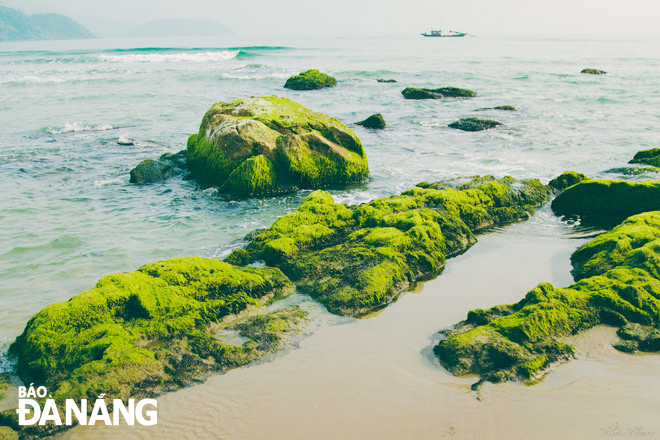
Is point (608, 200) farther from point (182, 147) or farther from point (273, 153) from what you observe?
point (182, 147)

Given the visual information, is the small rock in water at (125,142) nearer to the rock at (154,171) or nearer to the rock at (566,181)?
the rock at (154,171)

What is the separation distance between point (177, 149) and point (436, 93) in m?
16.1

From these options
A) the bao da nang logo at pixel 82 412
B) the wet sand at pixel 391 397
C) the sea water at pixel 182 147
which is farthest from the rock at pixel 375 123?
the bao da nang logo at pixel 82 412

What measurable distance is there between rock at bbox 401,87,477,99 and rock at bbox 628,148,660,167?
13620 millimetres

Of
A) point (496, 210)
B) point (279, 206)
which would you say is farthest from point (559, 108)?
point (279, 206)

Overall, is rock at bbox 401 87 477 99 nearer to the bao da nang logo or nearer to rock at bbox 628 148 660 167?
rock at bbox 628 148 660 167

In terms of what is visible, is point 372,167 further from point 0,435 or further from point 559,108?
point 559,108

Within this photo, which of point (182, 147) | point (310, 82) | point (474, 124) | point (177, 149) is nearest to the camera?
point (177, 149)

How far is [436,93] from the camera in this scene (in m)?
26.8

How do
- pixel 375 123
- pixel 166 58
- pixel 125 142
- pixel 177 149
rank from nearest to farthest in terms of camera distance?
pixel 177 149 → pixel 125 142 → pixel 375 123 → pixel 166 58

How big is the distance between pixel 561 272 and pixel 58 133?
1754cm

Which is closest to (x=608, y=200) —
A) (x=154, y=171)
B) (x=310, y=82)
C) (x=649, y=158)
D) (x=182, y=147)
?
(x=649, y=158)

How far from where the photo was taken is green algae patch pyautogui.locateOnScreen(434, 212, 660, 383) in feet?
16.9

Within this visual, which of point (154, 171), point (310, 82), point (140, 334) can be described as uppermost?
point (310, 82)
